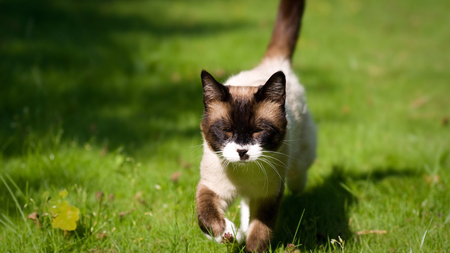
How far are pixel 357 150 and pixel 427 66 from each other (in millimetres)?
4824

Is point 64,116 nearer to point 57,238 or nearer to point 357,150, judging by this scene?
point 57,238

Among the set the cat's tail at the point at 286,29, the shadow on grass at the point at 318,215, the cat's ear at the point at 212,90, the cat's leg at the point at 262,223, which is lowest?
the shadow on grass at the point at 318,215

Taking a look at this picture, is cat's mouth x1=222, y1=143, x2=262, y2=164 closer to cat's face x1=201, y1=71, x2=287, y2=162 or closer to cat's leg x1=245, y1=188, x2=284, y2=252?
cat's face x1=201, y1=71, x2=287, y2=162

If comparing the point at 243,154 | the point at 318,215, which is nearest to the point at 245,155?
the point at 243,154

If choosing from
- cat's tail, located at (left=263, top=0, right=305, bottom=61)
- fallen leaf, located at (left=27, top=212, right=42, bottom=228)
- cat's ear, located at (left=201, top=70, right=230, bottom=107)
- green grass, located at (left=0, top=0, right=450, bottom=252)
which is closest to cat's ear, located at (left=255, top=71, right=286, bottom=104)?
cat's ear, located at (left=201, top=70, right=230, bottom=107)

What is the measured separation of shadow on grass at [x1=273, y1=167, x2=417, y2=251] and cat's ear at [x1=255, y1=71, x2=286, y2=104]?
0.82m

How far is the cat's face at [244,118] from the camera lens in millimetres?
2238

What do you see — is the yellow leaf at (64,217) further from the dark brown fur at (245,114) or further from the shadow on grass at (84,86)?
the shadow on grass at (84,86)

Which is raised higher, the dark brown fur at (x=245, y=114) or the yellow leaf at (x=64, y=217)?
the dark brown fur at (x=245, y=114)

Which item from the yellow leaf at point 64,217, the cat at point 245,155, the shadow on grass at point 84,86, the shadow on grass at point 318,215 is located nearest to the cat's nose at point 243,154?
the cat at point 245,155

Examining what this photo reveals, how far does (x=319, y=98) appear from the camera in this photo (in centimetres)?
585

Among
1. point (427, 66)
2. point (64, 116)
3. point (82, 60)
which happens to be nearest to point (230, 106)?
point (64, 116)

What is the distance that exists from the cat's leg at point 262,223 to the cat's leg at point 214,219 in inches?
3.6

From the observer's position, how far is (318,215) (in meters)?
2.95
